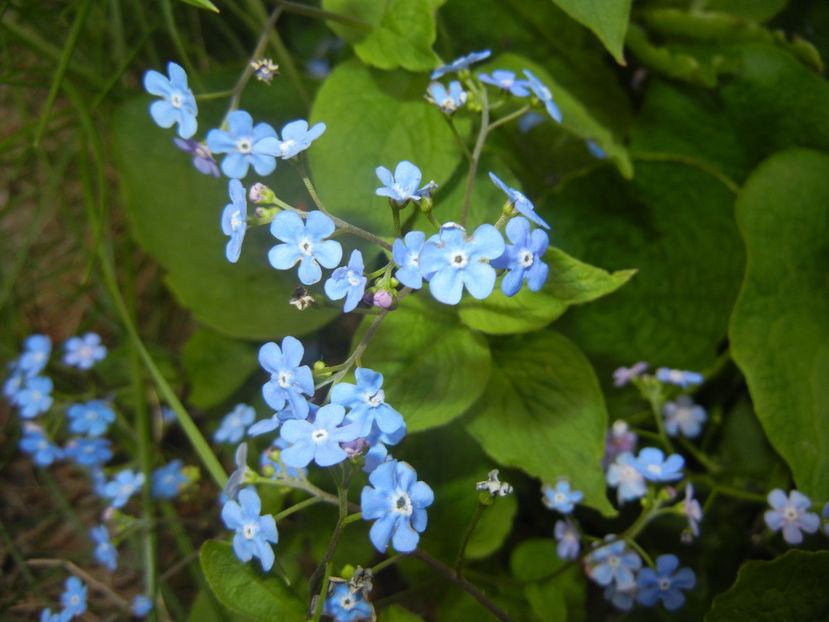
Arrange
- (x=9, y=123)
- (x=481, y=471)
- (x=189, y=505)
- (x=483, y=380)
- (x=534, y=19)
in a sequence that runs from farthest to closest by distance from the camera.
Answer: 1. (x=9, y=123)
2. (x=189, y=505)
3. (x=534, y=19)
4. (x=481, y=471)
5. (x=483, y=380)

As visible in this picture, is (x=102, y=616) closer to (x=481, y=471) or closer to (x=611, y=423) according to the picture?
(x=481, y=471)

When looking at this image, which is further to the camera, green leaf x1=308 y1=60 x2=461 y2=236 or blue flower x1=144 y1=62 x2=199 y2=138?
green leaf x1=308 y1=60 x2=461 y2=236

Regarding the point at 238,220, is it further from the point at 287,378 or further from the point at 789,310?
the point at 789,310

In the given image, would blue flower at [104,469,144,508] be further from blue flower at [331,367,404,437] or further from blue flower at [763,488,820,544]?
blue flower at [763,488,820,544]

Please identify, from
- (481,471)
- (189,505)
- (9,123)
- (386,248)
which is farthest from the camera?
(9,123)

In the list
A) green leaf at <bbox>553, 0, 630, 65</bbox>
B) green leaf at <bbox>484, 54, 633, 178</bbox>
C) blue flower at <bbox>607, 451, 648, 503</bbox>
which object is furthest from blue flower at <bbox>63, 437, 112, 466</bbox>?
green leaf at <bbox>553, 0, 630, 65</bbox>

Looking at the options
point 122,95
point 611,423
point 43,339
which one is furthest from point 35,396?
point 611,423
